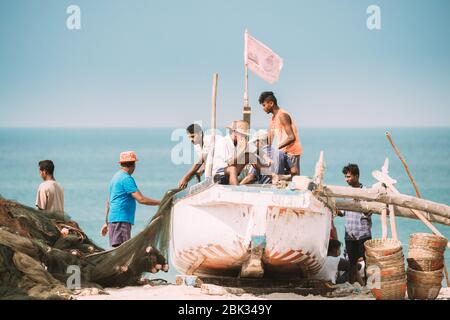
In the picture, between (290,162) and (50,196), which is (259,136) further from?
(50,196)

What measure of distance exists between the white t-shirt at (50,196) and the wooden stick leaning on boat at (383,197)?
327cm

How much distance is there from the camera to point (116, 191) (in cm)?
979

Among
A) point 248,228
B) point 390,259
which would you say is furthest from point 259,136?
point 390,259

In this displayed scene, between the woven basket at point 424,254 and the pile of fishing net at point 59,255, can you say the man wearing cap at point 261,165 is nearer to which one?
the pile of fishing net at point 59,255

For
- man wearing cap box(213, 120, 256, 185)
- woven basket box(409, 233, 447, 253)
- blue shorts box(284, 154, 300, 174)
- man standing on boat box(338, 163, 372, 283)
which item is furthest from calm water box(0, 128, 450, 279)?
man wearing cap box(213, 120, 256, 185)

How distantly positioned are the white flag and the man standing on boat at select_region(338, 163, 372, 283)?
7.25 feet

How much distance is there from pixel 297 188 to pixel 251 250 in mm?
855

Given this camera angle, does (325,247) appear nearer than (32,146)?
Yes

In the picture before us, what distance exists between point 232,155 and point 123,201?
1413mm

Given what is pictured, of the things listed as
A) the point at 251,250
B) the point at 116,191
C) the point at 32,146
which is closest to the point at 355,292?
the point at 251,250

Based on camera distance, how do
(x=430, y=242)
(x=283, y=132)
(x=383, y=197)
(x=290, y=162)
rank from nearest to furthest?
(x=430, y=242) → (x=383, y=197) → (x=290, y=162) → (x=283, y=132)

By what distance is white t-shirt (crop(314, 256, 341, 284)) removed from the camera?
10188mm

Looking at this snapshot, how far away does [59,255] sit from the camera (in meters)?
9.31
